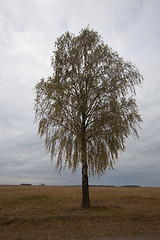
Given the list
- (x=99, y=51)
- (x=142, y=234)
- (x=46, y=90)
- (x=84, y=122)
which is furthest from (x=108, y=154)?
(x=99, y=51)

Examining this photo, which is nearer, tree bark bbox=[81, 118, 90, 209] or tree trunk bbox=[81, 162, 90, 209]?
tree bark bbox=[81, 118, 90, 209]

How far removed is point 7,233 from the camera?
9.55 m

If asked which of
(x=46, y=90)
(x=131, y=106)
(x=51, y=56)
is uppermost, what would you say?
(x=51, y=56)

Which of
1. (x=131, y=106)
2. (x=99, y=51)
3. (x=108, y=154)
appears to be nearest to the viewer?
(x=108, y=154)

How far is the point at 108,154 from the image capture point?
13.9 m

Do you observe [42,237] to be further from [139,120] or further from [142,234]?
[139,120]

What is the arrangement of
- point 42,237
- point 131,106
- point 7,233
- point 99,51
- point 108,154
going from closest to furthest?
point 42,237
point 7,233
point 108,154
point 131,106
point 99,51

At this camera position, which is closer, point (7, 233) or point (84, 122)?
point (7, 233)

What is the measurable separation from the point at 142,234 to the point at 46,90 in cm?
1131

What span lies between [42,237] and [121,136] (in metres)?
8.28

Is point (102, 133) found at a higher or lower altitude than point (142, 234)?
higher

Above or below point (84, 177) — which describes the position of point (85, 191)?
below

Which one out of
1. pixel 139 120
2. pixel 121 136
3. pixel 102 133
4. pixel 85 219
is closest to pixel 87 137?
pixel 102 133

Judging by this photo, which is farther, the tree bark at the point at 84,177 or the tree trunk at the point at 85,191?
the tree trunk at the point at 85,191
